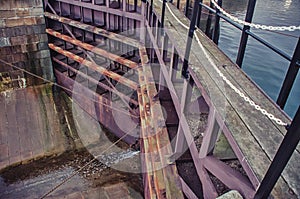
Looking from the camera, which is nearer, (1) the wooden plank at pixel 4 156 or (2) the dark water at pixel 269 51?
(1) the wooden plank at pixel 4 156

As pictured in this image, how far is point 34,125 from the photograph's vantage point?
7.93m

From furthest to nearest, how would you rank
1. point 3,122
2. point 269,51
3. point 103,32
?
point 269,51, point 3,122, point 103,32

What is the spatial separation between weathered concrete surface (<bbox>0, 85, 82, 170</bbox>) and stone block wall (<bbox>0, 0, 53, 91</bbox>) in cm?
47

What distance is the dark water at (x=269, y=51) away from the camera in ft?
28.0

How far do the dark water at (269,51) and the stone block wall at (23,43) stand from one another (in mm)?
7306

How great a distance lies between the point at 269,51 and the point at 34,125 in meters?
10.1

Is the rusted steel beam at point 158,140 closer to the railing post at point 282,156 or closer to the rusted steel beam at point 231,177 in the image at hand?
the rusted steel beam at point 231,177

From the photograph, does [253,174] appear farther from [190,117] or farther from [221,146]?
[190,117]

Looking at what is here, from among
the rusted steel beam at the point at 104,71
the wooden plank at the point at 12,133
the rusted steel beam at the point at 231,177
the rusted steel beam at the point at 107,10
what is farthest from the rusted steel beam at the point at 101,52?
the rusted steel beam at the point at 231,177

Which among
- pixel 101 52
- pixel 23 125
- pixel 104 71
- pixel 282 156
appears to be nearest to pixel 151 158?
pixel 282 156

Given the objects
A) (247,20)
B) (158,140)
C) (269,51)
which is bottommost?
(269,51)

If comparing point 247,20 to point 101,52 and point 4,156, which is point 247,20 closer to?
point 101,52

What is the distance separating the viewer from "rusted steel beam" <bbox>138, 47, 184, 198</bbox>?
2859mm

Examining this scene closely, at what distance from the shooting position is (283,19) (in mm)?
12969
